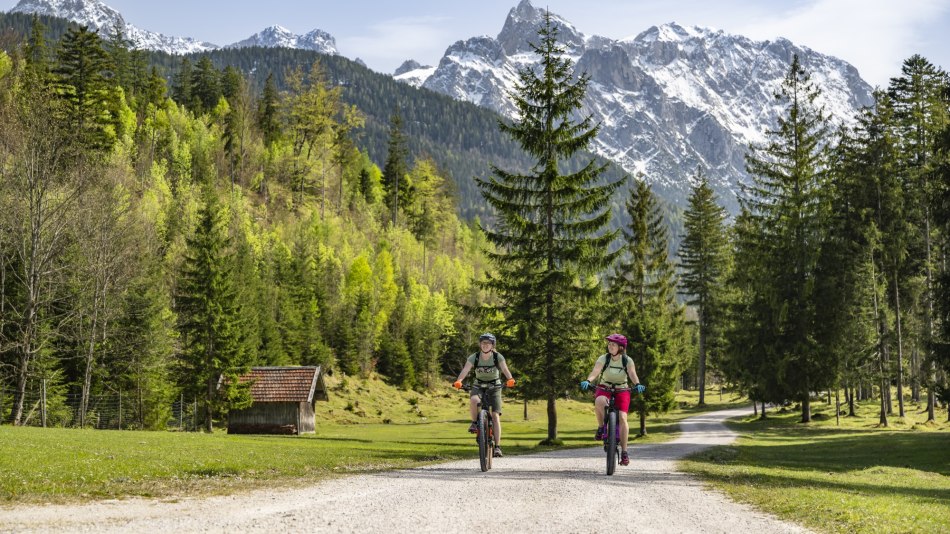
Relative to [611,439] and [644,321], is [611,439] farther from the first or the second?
[644,321]

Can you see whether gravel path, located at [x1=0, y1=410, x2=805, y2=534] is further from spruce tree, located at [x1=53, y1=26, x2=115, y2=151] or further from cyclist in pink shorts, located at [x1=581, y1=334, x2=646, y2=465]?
spruce tree, located at [x1=53, y1=26, x2=115, y2=151]

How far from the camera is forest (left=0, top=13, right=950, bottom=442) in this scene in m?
32.3

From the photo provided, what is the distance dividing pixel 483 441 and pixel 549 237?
17531mm

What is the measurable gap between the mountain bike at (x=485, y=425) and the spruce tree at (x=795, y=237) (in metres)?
34.1

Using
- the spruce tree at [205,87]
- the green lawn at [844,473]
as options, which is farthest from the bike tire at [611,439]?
the spruce tree at [205,87]

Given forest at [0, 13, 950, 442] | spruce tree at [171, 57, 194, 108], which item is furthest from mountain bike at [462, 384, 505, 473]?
spruce tree at [171, 57, 194, 108]

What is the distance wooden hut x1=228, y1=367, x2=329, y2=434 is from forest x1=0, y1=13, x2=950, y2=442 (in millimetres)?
2095

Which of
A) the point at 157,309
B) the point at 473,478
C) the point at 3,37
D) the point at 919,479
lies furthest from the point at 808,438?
the point at 3,37

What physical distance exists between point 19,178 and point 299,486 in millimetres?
30444

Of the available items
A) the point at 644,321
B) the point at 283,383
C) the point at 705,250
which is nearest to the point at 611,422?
the point at 644,321

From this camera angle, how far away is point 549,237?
31.9 m

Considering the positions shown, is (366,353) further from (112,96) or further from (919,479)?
(919,479)

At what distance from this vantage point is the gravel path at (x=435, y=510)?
898cm

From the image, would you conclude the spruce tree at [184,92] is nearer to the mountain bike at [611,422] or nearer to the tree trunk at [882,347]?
the tree trunk at [882,347]
